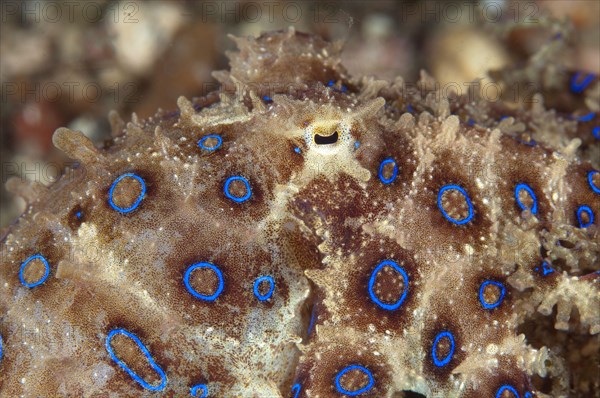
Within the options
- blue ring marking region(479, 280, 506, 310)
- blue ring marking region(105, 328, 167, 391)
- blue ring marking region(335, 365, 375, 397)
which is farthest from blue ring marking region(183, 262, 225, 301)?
blue ring marking region(479, 280, 506, 310)

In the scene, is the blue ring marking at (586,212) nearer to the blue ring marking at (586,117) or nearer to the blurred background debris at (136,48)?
the blue ring marking at (586,117)

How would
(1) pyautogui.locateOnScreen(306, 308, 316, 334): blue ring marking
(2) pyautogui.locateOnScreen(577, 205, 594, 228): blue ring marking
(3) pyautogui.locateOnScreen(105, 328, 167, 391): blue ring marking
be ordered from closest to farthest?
(3) pyautogui.locateOnScreen(105, 328, 167, 391): blue ring marking, (1) pyautogui.locateOnScreen(306, 308, 316, 334): blue ring marking, (2) pyautogui.locateOnScreen(577, 205, 594, 228): blue ring marking

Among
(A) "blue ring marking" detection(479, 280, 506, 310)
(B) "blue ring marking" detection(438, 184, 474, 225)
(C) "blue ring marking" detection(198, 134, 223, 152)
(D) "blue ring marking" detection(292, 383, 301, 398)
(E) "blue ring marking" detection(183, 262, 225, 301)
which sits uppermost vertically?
(B) "blue ring marking" detection(438, 184, 474, 225)

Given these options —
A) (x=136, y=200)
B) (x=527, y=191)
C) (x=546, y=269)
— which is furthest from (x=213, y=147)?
(x=546, y=269)

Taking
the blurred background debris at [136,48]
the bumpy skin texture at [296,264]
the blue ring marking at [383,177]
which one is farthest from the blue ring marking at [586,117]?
the blurred background debris at [136,48]

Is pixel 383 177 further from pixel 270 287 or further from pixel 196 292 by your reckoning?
pixel 196 292

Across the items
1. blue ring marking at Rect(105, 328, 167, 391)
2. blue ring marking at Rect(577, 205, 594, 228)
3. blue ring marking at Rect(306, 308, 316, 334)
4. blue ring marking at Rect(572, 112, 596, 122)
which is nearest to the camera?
blue ring marking at Rect(105, 328, 167, 391)

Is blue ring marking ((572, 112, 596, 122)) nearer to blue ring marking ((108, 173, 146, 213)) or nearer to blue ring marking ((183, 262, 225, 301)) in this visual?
blue ring marking ((183, 262, 225, 301))
